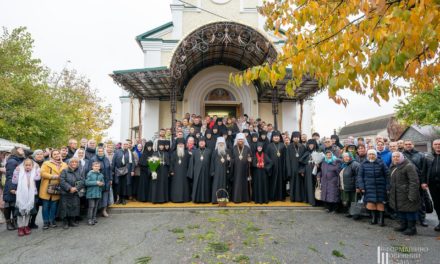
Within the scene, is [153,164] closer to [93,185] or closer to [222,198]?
[93,185]

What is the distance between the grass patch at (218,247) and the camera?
14.3ft

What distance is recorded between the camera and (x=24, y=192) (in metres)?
5.52

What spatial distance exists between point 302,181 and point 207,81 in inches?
312

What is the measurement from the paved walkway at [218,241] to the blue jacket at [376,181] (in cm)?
63

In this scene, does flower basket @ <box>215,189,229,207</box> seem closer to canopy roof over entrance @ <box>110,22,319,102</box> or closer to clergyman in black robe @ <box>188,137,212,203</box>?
clergyman in black robe @ <box>188,137,212,203</box>

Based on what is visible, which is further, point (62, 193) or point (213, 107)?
point (213, 107)

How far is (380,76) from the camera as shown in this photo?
10.1 ft

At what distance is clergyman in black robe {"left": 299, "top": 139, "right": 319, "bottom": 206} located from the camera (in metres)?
7.64

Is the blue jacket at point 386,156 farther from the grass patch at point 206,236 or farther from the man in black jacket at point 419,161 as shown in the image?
the grass patch at point 206,236

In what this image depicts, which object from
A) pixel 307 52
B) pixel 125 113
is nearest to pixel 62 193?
pixel 307 52

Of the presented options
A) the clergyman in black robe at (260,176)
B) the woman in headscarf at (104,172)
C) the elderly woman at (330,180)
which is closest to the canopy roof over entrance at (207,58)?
the clergyman in black robe at (260,176)

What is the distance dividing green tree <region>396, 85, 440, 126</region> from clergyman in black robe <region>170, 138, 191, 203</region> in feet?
56.3

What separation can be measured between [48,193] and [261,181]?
5268mm

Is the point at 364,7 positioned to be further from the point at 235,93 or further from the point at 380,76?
the point at 235,93
